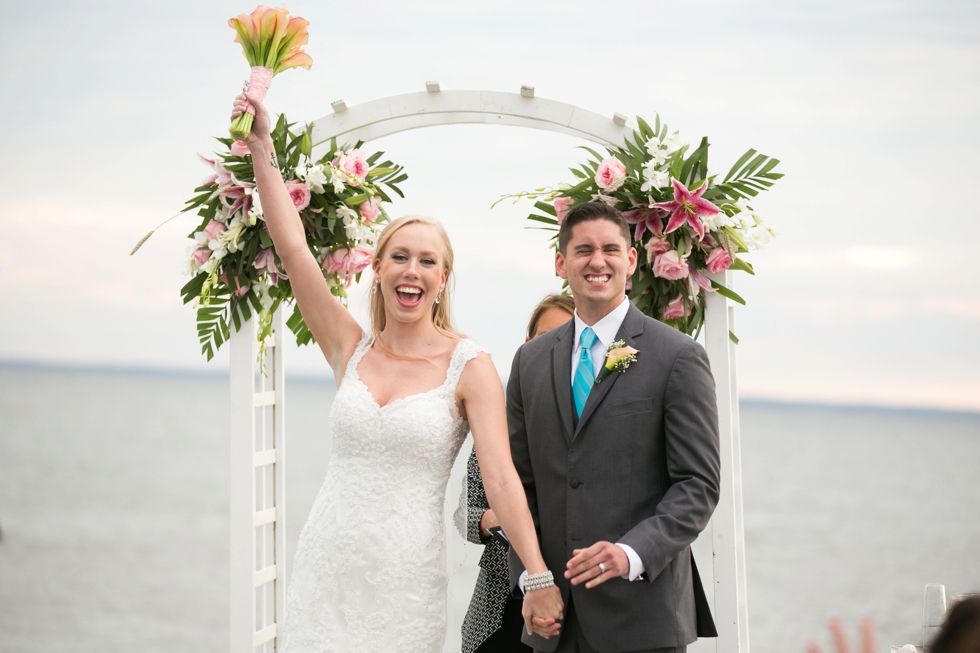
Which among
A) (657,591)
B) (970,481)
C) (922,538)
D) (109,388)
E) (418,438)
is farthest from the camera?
(109,388)

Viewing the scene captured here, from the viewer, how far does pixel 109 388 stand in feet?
216

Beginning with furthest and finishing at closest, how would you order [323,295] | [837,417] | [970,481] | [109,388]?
[109,388], [837,417], [970,481], [323,295]

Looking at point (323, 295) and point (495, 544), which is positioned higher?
point (323, 295)

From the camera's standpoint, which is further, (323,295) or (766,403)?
(766,403)

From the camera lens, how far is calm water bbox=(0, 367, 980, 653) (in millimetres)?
18812

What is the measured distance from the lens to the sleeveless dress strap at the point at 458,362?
9.71 feet

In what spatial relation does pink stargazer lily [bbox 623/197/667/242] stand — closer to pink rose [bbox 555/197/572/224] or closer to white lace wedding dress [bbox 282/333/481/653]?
pink rose [bbox 555/197/572/224]

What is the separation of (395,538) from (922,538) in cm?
2677

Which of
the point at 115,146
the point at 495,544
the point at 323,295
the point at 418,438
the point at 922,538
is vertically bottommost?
the point at 922,538

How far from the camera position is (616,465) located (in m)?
2.62

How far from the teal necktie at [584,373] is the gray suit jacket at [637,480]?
29 millimetres

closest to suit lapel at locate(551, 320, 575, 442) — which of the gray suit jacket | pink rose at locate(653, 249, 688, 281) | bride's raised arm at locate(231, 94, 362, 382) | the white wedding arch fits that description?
the gray suit jacket

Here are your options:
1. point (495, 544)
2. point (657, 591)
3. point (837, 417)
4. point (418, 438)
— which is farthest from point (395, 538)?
point (837, 417)

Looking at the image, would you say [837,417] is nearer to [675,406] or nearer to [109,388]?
[109,388]
